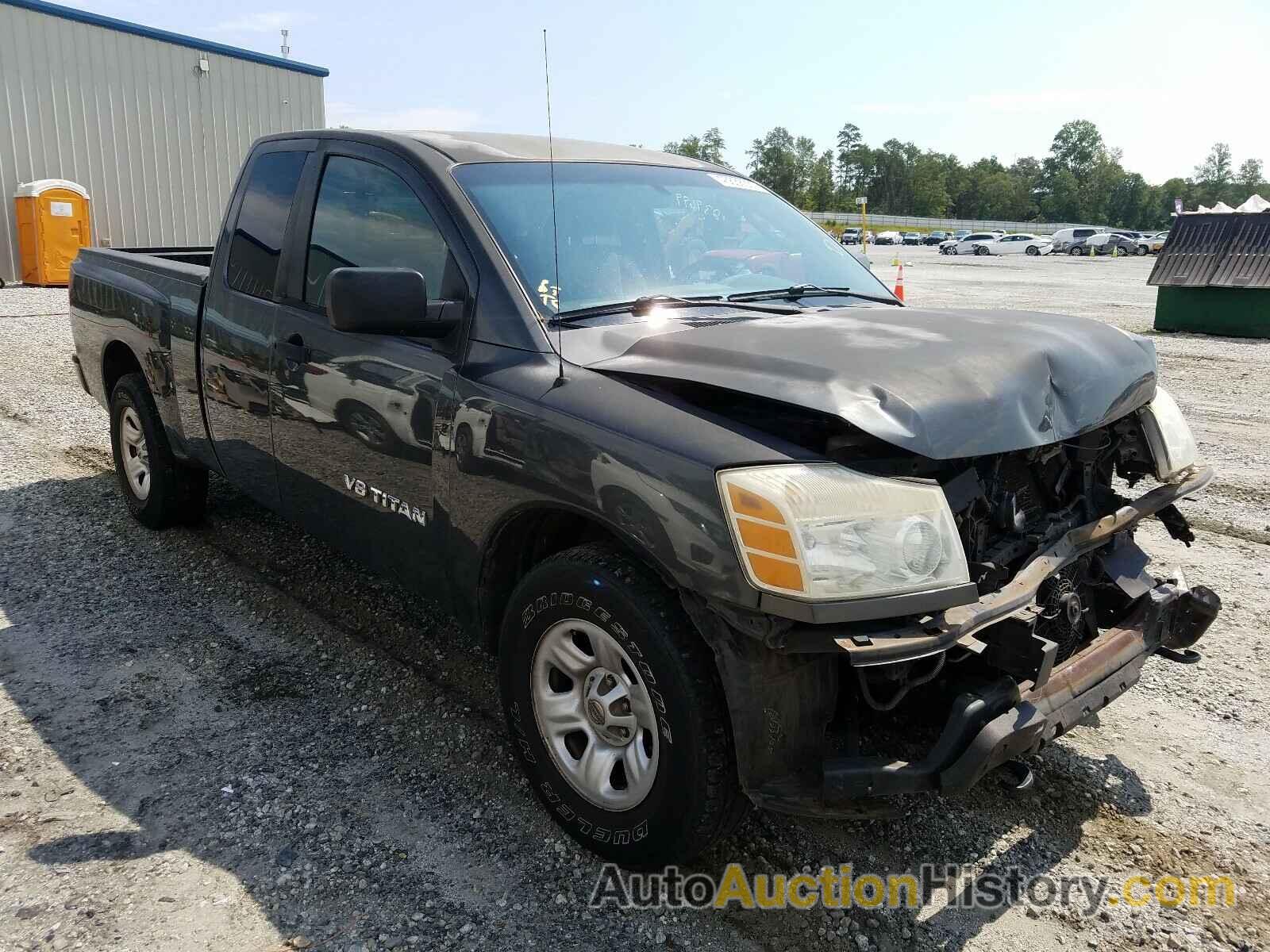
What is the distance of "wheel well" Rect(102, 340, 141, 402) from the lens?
5332 millimetres

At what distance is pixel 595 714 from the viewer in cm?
266

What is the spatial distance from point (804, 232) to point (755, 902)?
262 centimetres

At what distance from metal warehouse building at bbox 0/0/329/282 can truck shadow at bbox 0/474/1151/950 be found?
1760cm

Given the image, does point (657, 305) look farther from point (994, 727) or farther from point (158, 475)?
point (158, 475)

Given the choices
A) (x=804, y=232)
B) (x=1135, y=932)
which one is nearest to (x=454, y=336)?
(x=804, y=232)

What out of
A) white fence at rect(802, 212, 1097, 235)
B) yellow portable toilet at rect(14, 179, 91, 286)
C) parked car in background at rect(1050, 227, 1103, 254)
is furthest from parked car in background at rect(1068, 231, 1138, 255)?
yellow portable toilet at rect(14, 179, 91, 286)

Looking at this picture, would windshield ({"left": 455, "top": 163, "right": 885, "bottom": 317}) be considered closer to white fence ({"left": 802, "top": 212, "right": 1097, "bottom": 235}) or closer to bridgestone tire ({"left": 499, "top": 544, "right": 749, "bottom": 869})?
bridgestone tire ({"left": 499, "top": 544, "right": 749, "bottom": 869})

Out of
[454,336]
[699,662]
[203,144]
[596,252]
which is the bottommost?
[699,662]

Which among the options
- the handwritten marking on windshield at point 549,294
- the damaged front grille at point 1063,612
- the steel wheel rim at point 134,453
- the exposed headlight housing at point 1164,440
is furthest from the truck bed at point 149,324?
the exposed headlight housing at point 1164,440

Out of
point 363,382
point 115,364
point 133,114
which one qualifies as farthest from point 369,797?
point 133,114

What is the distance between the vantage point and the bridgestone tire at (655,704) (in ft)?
7.72

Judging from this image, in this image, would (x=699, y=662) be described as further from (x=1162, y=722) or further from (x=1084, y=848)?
(x=1162, y=722)

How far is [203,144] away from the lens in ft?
68.6

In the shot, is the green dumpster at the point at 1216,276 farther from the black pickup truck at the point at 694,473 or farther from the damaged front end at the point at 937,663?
the damaged front end at the point at 937,663
